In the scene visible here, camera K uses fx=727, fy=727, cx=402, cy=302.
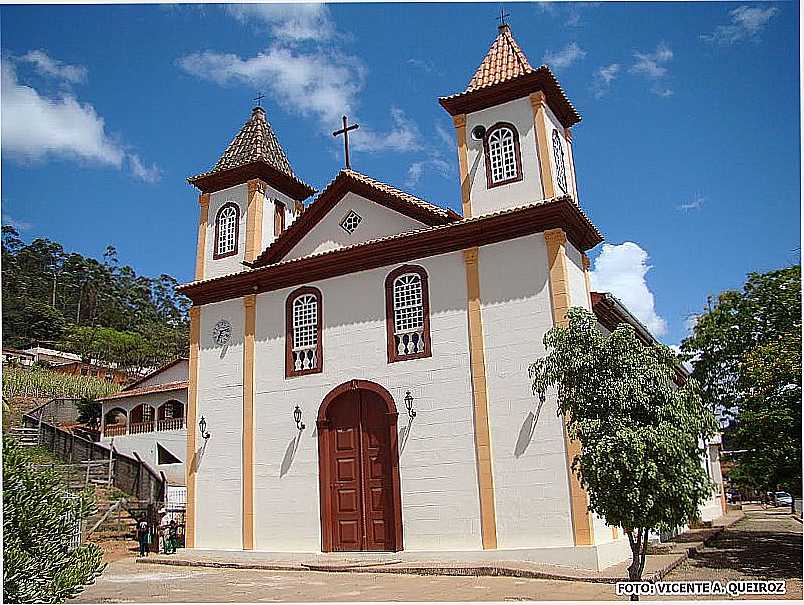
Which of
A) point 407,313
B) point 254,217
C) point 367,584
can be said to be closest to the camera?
point 367,584

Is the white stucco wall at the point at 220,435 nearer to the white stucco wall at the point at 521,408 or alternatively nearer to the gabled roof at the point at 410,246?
the gabled roof at the point at 410,246

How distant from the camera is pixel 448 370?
42.9 feet

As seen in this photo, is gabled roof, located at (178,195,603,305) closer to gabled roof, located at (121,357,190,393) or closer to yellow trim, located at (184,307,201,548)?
yellow trim, located at (184,307,201,548)

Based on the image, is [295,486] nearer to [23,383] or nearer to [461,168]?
[461,168]

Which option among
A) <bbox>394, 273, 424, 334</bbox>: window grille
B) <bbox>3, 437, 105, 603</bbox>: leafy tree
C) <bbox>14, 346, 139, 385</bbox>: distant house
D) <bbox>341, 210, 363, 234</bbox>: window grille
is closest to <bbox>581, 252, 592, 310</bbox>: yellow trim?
<bbox>394, 273, 424, 334</bbox>: window grille

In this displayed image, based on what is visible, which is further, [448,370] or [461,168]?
[461,168]

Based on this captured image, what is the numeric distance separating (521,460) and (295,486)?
15.3ft

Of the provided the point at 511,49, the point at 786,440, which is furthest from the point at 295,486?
the point at 511,49

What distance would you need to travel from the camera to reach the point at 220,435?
15.3 metres

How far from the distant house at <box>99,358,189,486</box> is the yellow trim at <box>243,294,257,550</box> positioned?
1162cm

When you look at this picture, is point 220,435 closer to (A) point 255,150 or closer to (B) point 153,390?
(A) point 255,150

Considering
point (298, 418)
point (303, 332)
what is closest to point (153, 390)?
point (303, 332)

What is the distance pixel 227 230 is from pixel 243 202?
2.49 feet

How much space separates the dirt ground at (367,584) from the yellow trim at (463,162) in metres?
6.60
